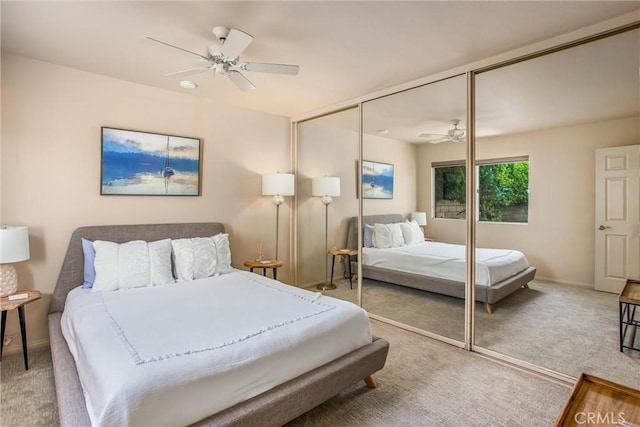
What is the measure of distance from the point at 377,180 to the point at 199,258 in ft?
6.91

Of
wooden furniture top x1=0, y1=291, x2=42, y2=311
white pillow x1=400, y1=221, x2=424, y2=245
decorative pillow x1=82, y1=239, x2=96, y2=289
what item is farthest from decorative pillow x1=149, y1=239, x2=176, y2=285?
white pillow x1=400, y1=221, x2=424, y2=245

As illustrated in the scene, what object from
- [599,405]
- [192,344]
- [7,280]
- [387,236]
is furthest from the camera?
[387,236]

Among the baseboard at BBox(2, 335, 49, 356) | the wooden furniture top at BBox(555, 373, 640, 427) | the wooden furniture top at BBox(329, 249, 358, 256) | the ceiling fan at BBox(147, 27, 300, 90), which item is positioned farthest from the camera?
the wooden furniture top at BBox(329, 249, 358, 256)

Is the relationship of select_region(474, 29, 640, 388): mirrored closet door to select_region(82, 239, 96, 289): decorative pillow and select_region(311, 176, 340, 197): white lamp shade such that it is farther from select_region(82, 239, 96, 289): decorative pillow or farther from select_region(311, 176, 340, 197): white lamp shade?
select_region(82, 239, 96, 289): decorative pillow

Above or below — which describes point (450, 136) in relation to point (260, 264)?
above

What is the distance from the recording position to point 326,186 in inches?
171

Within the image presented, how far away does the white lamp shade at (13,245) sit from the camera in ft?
7.95

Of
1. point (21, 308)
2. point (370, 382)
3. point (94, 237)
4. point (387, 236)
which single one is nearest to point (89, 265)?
point (94, 237)

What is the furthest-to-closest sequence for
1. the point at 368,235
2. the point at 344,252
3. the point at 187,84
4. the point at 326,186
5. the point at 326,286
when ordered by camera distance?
the point at 326,286 < the point at 326,186 < the point at 344,252 < the point at 368,235 < the point at 187,84

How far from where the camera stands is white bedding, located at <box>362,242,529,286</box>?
290cm

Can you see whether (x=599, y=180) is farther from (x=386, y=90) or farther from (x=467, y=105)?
(x=386, y=90)

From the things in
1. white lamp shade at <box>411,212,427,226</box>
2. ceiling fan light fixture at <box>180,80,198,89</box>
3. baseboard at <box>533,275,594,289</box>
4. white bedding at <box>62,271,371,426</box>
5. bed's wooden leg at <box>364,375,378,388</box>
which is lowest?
bed's wooden leg at <box>364,375,378,388</box>

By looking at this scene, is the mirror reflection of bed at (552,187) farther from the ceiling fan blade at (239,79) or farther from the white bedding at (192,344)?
the ceiling fan blade at (239,79)

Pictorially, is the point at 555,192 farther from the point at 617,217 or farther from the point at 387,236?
the point at 387,236
